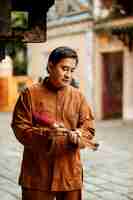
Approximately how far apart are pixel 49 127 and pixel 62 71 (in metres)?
0.34

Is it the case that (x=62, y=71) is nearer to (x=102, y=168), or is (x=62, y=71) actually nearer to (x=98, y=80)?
(x=102, y=168)

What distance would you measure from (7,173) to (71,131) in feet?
16.8

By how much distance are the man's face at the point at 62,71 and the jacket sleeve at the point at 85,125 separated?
201 millimetres

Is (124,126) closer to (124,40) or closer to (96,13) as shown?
(124,40)

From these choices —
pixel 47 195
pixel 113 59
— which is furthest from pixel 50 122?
pixel 113 59

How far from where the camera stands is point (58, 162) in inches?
119

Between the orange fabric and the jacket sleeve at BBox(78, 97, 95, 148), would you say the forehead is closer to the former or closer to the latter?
the jacket sleeve at BBox(78, 97, 95, 148)

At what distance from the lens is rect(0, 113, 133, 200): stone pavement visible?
258 inches

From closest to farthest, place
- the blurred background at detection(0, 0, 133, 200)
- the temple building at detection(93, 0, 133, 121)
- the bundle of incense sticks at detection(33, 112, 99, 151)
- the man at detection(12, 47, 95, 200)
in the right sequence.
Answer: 1. the bundle of incense sticks at detection(33, 112, 99, 151)
2. the man at detection(12, 47, 95, 200)
3. the blurred background at detection(0, 0, 133, 200)
4. the temple building at detection(93, 0, 133, 121)

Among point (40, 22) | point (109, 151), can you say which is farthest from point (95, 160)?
point (40, 22)

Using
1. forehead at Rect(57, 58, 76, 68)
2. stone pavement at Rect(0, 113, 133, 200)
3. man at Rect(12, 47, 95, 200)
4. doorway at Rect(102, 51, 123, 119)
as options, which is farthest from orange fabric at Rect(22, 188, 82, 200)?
doorway at Rect(102, 51, 123, 119)

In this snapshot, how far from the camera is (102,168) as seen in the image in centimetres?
852

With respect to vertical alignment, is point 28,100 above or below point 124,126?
above

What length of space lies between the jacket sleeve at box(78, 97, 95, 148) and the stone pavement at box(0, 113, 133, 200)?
3245mm
